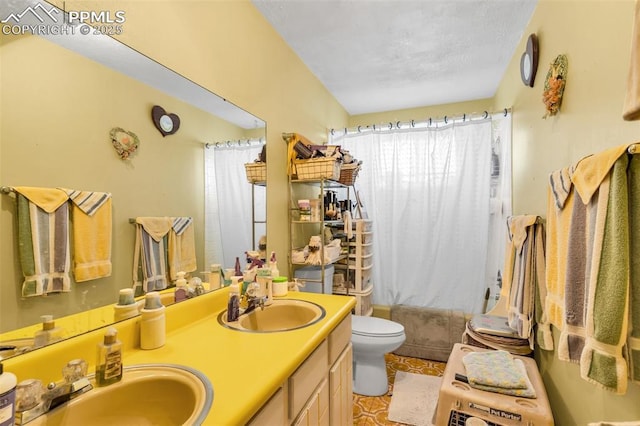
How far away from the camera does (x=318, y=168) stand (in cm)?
209

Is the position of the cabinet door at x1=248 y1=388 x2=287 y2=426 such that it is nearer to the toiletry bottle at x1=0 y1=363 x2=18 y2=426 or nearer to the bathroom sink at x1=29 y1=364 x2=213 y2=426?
the bathroom sink at x1=29 y1=364 x2=213 y2=426

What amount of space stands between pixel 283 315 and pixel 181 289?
508mm

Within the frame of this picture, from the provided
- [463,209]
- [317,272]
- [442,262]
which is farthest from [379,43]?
[442,262]

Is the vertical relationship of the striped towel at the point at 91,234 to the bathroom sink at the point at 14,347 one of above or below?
above

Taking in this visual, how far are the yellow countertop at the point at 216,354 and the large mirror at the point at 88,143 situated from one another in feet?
0.26

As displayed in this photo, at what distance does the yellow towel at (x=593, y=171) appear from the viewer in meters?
0.83

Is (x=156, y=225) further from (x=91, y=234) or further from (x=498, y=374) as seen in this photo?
(x=498, y=374)

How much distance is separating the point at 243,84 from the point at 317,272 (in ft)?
4.53

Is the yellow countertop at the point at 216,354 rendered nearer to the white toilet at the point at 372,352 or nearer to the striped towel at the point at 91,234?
the striped towel at the point at 91,234

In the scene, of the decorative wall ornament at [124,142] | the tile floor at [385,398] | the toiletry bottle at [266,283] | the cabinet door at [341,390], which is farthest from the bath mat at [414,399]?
the decorative wall ornament at [124,142]

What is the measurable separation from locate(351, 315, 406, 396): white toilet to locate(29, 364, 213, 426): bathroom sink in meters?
1.51

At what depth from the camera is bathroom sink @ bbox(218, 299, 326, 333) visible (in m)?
Answer: 1.38

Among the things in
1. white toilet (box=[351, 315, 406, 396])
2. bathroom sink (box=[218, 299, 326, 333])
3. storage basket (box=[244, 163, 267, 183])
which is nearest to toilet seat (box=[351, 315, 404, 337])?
white toilet (box=[351, 315, 406, 396])

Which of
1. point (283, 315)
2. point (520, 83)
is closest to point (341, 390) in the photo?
point (283, 315)
